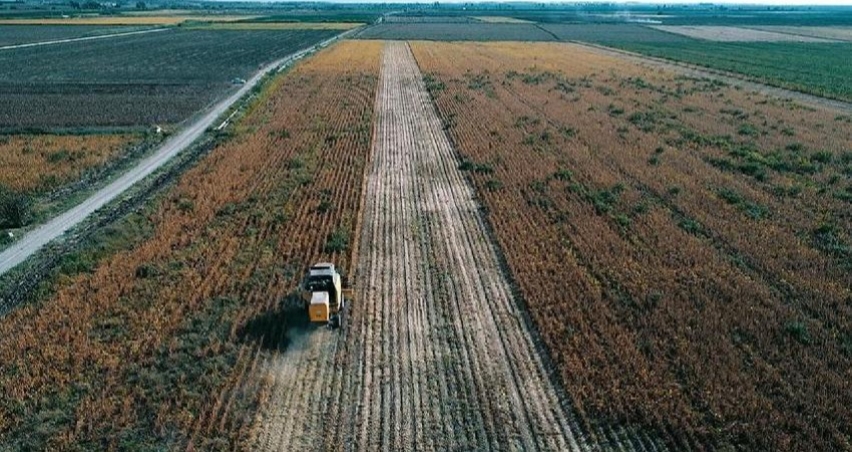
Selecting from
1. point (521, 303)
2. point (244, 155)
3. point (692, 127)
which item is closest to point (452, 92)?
point (692, 127)

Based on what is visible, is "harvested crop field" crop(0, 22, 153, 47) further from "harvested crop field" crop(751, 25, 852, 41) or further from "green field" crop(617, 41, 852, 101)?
"harvested crop field" crop(751, 25, 852, 41)

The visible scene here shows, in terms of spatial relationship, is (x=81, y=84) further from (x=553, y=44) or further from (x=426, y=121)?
(x=553, y=44)

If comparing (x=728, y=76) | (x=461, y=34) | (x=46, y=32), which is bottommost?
(x=728, y=76)

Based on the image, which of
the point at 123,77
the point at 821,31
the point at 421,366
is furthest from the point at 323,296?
the point at 821,31

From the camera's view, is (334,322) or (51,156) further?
(51,156)

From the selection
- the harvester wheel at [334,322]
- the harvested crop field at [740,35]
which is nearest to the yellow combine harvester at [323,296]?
the harvester wheel at [334,322]

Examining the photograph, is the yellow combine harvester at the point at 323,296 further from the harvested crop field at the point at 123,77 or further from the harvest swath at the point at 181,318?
the harvested crop field at the point at 123,77

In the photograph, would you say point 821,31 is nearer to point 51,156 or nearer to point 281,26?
point 281,26

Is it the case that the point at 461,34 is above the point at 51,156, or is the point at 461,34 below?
above
